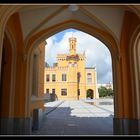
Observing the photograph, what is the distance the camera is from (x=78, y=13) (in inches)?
292

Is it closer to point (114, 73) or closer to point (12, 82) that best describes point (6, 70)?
point (12, 82)

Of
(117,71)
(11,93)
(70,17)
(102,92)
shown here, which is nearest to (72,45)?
(102,92)

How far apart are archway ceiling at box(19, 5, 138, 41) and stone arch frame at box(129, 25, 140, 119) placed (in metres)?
0.72

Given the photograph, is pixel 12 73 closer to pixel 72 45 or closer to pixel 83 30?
pixel 83 30

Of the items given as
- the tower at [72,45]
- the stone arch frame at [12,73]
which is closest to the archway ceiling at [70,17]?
the stone arch frame at [12,73]

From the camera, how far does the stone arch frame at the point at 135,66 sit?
6.59m

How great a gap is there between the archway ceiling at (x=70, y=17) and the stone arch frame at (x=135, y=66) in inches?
28.3

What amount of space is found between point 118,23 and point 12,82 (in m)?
3.61

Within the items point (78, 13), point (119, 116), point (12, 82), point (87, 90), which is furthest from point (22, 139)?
point (87, 90)

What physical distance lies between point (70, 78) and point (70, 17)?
38301 millimetres

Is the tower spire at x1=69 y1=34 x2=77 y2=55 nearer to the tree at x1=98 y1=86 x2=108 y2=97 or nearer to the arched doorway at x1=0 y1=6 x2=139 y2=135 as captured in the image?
the tree at x1=98 y1=86 x2=108 y2=97

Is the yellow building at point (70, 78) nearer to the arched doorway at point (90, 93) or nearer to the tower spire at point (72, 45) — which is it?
the tower spire at point (72, 45)

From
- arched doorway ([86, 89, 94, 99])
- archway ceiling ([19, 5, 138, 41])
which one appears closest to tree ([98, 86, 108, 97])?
arched doorway ([86, 89, 94, 99])

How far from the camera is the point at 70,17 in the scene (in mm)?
7715
